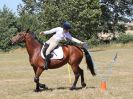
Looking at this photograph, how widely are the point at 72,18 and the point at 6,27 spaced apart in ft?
43.2

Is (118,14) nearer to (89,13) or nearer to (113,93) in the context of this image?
(89,13)

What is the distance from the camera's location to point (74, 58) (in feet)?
55.9

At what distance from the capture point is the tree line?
2426 inches

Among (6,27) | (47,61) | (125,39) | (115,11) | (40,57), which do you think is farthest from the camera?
(115,11)

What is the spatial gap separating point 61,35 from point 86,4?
46.9m

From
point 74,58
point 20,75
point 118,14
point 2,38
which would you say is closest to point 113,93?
point 74,58

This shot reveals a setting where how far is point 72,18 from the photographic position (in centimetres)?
6219

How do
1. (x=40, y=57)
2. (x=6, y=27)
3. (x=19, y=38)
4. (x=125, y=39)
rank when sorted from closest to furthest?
(x=40, y=57)
(x=19, y=38)
(x=6, y=27)
(x=125, y=39)

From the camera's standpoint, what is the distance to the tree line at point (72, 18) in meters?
61.6

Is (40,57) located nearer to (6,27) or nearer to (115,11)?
(6,27)

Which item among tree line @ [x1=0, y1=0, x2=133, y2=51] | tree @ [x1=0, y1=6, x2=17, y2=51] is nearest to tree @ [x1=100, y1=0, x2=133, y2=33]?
tree line @ [x1=0, y1=0, x2=133, y2=51]

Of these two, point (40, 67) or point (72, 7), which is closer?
point (40, 67)

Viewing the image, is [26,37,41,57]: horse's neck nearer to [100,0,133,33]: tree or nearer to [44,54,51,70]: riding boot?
[44,54,51,70]: riding boot

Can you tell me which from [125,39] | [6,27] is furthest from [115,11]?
[6,27]
